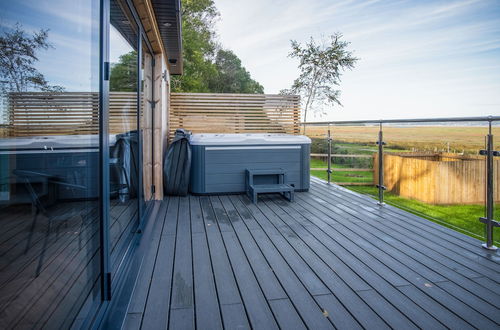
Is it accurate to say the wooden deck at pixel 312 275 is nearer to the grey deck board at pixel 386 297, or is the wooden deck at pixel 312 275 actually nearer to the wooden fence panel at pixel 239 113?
the grey deck board at pixel 386 297

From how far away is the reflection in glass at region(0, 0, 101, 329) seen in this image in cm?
67

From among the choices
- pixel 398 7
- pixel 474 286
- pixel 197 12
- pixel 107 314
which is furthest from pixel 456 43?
pixel 107 314

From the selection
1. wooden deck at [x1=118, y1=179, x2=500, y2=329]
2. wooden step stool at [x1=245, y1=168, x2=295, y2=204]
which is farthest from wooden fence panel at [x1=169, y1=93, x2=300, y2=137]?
wooden deck at [x1=118, y1=179, x2=500, y2=329]

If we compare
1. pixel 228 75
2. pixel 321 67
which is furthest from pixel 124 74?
pixel 228 75

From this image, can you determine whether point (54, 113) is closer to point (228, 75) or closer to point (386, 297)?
point (386, 297)

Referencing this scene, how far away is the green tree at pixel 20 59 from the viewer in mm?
643

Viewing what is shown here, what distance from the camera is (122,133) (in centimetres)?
193

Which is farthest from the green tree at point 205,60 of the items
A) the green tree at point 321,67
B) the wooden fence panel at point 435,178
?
the wooden fence panel at point 435,178

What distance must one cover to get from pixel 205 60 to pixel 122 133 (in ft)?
45.2

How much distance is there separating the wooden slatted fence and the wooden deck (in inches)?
34.1

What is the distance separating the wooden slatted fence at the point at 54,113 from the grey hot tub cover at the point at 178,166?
2611 millimetres

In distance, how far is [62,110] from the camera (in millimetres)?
983

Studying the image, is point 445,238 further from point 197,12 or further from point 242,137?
point 197,12

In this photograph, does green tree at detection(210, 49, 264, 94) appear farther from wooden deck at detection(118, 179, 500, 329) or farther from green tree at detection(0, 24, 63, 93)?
green tree at detection(0, 24, 63, 93)
